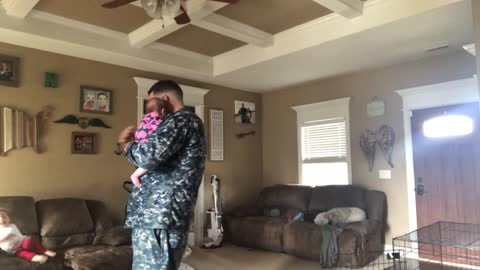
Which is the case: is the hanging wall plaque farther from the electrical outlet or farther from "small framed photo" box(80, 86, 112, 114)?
"small framed photo" box(80, 86, 112, 114)

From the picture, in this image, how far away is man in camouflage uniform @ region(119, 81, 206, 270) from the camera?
5.29ft

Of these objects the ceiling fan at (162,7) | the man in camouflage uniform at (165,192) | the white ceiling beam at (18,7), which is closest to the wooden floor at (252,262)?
the ceiling fan at (162,7)

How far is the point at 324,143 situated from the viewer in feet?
19.8

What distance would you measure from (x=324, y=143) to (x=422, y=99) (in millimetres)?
1656

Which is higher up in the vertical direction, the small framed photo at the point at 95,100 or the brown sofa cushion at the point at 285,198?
the small framed photo at the point at 95,100

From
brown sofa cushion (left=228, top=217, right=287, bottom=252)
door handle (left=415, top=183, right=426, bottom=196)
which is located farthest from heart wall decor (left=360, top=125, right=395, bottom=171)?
brown sofa cushion (left=228, top=217, right=287, bottom=252)

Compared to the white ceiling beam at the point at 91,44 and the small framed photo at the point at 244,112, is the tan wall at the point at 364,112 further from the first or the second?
the white ceiling beam at the point at 91,44

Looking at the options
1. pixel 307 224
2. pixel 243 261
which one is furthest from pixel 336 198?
pixel 243 261

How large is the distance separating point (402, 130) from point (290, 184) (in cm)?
211

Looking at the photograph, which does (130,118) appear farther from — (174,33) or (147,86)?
(174,33)

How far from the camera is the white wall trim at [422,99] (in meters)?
4.51

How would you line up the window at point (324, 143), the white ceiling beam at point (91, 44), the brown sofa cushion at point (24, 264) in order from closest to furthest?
the brown sofa cushion at point (24, 264)
the white ceiling beam at point (91, 44)
the window at point (324, 143)

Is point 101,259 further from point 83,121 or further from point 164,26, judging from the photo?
point 164,26

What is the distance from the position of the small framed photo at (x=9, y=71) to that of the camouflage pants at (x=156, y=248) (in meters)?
3.45
